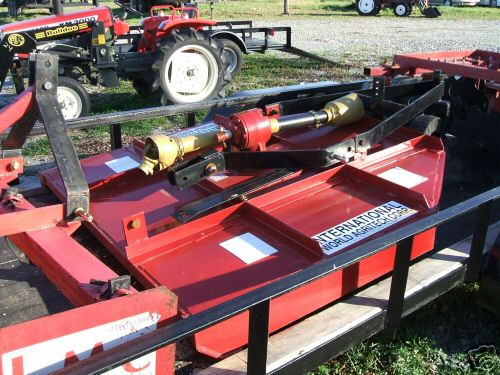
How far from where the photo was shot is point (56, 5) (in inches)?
279

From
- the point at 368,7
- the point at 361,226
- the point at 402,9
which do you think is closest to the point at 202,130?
the point at 361,226

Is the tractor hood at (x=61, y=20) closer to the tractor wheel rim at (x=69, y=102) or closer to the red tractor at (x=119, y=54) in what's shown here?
the red tractor at (x=119, y=54)

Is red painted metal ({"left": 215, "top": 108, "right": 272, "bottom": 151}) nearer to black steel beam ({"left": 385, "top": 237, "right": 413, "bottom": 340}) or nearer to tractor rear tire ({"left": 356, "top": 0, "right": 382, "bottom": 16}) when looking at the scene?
black steel beam ({"left": 385, "top": 237, "right": 413, "bottom": 340})

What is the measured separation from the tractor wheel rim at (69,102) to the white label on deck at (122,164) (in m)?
3.47

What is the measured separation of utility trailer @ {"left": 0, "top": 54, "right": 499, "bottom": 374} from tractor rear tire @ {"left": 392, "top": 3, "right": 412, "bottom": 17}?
2070 centimetres

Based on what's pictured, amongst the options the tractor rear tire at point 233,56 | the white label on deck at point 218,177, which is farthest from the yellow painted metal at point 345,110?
the tractor rear tire at point 233,56

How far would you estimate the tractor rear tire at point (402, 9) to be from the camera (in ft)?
72.4

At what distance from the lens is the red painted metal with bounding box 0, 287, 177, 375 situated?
1.43m

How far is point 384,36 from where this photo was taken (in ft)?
50.9

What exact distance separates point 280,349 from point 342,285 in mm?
409

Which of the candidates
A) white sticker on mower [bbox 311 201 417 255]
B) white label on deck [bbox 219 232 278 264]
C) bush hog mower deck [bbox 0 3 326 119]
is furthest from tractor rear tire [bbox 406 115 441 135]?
bush hog mower deck [bbox 0 3 326 119]

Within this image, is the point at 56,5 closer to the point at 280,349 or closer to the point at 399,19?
the point at 280,349

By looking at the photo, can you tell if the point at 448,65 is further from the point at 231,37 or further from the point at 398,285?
the point at 231,37

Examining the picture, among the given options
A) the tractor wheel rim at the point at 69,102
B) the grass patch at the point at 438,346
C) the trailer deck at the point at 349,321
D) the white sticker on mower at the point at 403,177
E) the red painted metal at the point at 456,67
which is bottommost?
the grass patch at the point at 438,346
